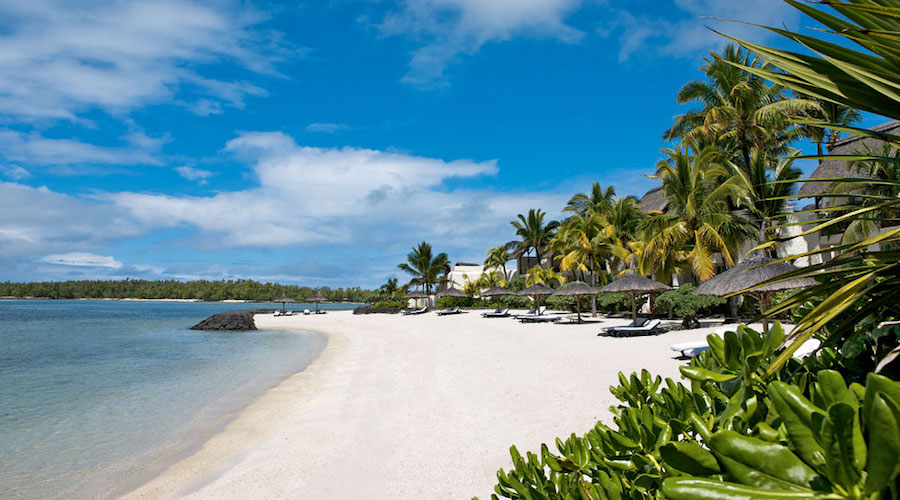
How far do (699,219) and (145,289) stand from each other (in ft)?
540

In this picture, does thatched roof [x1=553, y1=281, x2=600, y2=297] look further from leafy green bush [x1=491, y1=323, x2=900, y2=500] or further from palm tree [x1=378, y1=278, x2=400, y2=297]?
palm tree [x1=378, y1=278, x2=400, y2=297]

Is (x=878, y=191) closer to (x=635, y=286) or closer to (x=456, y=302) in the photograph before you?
(x=635, y=286)

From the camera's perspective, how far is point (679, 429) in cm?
121

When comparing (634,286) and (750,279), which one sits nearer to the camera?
(750,279)

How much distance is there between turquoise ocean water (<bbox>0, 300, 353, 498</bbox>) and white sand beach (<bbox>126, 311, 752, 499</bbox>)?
0.82 m

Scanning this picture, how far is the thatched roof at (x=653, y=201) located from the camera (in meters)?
27.8

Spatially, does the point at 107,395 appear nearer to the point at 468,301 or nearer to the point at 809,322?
the point at 809,322

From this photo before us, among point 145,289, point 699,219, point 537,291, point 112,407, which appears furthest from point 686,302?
point 145,289

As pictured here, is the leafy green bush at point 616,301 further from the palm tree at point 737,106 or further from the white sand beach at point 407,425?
the white sand beach at point 407,425

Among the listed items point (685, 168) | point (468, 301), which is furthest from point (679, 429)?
point (468, 301)

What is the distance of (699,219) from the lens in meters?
18.9

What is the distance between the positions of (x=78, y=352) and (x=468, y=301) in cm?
2870

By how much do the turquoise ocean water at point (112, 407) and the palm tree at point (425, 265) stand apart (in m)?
25.9

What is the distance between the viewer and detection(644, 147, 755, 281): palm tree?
17.7 metres
